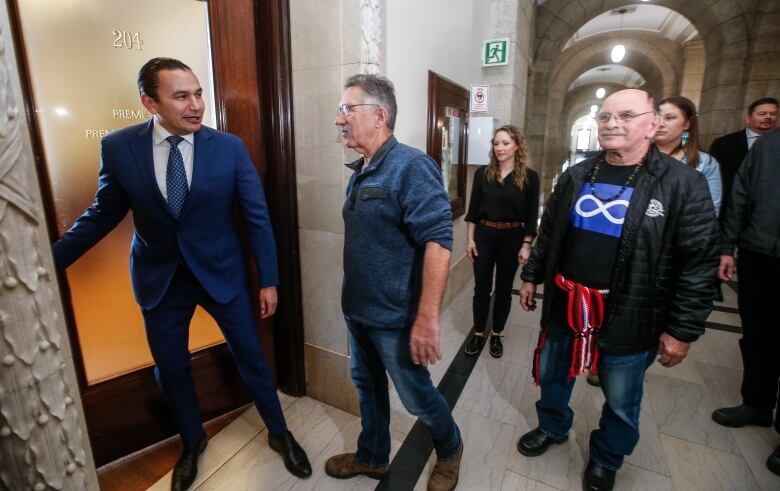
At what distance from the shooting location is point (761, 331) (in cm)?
218

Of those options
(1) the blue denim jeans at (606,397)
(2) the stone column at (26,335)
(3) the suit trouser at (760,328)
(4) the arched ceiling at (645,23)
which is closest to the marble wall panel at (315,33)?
(2) the stone column at (26,335)

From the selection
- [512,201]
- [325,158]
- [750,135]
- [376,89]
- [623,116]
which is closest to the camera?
[376,89]

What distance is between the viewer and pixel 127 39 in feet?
6.02

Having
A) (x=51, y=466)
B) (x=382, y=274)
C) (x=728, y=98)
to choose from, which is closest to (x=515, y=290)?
(x=382, y=274)

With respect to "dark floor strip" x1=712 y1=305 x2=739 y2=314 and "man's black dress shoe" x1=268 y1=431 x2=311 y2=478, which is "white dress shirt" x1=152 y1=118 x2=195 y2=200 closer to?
"man's black dress shoe" x1=268 y1=431 x2=311 y2=478

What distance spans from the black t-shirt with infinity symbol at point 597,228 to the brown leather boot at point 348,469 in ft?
4.32

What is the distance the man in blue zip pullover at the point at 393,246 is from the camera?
1368 mm

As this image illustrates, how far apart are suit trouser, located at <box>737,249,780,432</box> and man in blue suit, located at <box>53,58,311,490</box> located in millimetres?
2591

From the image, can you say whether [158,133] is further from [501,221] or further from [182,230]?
[501,221]

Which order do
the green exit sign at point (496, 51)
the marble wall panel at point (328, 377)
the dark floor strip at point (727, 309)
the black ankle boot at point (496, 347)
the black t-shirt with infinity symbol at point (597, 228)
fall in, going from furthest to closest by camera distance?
the green exit sign at point (496, 51) → the dark floor strip at point (727, 309) → the black ankle boot at point (496, 347) → the marble wall panel at point (328, 377) → the black t-shirt with infinity symbol at point (597, 228)

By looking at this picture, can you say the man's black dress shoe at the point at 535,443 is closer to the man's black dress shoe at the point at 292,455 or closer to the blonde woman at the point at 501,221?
the blonde woman at the point at 501,221

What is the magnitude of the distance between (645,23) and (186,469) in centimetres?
1377

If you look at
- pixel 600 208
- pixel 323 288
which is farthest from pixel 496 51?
pixel 323 288

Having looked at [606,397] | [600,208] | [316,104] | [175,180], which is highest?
[316,104]
